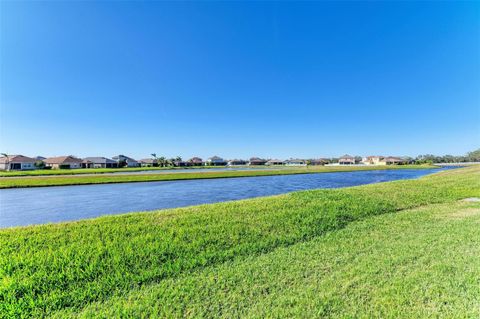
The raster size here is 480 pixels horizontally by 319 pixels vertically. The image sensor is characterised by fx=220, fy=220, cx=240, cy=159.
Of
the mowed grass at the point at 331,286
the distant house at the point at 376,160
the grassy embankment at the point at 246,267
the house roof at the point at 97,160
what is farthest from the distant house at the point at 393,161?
the house roof at the point at 97,160

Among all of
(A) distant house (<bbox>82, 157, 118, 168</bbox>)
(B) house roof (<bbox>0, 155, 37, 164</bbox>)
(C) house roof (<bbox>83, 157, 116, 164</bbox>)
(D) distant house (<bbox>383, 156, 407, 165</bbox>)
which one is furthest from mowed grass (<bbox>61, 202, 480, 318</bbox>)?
(D) distant house (<bbox>383, 156, 407, 165</bbox>)

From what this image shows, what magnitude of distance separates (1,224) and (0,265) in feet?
26.5

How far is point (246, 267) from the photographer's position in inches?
187

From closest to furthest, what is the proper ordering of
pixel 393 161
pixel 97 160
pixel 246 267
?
pixel 246 267, pixel 97 160, pixel 393 161

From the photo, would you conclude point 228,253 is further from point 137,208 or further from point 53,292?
point 137,208

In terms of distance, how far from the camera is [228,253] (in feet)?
18.1

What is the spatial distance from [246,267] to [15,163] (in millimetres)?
85163

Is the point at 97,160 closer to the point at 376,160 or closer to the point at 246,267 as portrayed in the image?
the point at 246,267

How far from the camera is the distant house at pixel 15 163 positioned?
201 feet

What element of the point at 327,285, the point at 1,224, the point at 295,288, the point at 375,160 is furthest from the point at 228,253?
the point at 375,160

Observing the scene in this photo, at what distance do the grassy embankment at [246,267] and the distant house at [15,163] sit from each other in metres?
77.5

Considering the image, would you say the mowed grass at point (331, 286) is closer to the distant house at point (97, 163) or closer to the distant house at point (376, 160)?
the distant house at point (97, 163)

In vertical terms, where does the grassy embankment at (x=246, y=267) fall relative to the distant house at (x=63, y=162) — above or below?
below

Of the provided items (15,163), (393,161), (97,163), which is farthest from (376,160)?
(15,163)
